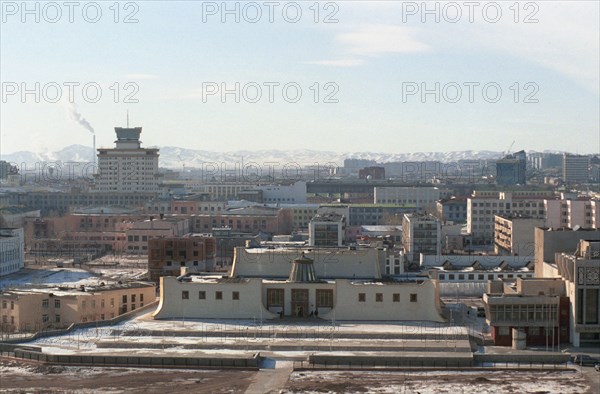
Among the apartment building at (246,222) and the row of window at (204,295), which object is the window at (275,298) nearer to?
the row of window at (204,295)

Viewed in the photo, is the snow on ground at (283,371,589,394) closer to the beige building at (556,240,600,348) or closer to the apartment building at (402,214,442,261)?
the beige building at (556,240,600,348)

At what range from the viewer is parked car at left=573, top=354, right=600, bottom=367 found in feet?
97.0

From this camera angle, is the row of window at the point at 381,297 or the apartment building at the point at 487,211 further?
the apartment building at the point at 487,211

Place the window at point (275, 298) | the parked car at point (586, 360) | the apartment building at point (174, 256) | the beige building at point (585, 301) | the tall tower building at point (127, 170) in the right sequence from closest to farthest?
the parked car at point (586, 360)
the beige building at point (585, 301)
the window at point (275, 298)
the apartment building at point (174, 256)
the tall tower building at point (127, 170)

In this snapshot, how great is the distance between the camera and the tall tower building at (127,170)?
10525cm

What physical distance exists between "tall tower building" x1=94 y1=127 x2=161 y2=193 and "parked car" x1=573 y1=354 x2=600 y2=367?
3067 inches

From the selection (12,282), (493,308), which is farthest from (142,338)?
(12,282)

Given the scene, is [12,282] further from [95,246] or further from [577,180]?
[577,180]

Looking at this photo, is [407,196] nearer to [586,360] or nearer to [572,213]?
[572,213]

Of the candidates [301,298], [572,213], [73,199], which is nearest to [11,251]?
[301,298]

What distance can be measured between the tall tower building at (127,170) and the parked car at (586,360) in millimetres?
77902

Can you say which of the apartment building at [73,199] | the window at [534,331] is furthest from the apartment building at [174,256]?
the apartment building at [73,199]

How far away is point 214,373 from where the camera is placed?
28609 millimetres

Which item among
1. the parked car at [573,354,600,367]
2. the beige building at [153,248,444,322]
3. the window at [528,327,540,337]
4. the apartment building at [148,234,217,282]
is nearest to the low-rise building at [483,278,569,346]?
the window at [528,327,540,337]
